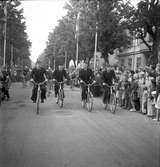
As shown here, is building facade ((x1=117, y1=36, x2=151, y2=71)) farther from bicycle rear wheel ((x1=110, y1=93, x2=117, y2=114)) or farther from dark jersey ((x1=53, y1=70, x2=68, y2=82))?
bicycle rear wheel ((x1=110, y1=93, x2=117, y2=114))

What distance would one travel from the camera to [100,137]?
8242mm

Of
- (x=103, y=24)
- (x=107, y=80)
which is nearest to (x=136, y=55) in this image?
(x=103, y=24)

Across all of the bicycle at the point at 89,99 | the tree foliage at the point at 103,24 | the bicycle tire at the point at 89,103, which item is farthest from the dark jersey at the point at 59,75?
the tree foliage at the point at 103,24

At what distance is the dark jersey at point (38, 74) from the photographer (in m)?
13.7

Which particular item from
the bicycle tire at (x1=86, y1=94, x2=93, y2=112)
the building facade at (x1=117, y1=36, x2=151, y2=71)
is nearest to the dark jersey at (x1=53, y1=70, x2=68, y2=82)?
the bicycle tire at (x1=86, y1=94, x2=93, y2=112)

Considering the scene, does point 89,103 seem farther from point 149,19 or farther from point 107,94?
point 149,19

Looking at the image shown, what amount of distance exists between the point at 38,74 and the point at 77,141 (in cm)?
638

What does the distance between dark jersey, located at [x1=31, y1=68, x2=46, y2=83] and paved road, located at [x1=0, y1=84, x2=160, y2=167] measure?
232 cm

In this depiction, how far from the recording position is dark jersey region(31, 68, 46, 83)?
44.9ft

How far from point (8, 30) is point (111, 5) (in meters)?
15.1

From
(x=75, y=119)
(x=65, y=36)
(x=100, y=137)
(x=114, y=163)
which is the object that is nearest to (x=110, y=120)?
(x=75, y=119)

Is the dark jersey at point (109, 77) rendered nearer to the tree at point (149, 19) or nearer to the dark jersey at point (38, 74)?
the dark jersey at point (38, 74)

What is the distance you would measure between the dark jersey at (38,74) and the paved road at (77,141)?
7.60 ft

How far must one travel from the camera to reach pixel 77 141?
771 centimetres
